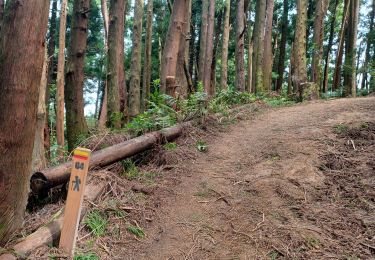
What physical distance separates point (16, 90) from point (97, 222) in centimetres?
170

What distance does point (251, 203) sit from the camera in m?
4.22

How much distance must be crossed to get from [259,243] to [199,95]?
13.4 feet

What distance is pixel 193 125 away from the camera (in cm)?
684

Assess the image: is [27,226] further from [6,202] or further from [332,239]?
[332,239]

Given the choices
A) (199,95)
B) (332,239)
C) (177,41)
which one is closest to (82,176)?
(332,239)

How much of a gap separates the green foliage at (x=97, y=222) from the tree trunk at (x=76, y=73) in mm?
2664

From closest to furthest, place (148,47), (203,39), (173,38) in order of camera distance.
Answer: (173,38), (203,39), (148,47)

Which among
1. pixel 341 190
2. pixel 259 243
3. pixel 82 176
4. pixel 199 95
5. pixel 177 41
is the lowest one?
pixel 259 243

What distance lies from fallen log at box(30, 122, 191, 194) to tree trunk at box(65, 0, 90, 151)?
1453 millimetres

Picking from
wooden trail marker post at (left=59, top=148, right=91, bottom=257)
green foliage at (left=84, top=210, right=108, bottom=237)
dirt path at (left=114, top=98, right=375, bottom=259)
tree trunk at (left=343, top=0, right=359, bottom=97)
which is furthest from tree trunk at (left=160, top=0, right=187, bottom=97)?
tree trunk at (left=343, top=0, right=359, bottom=97)

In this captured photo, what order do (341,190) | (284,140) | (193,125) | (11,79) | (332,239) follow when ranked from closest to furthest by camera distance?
(11,79)
(332,239)
(341,190)
(284,140)
(193,125)

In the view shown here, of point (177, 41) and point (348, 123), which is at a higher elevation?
point (177, 41)

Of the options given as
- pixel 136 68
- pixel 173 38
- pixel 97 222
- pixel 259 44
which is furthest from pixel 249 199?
pixel 259 44

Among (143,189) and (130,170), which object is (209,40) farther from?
(143,189)
